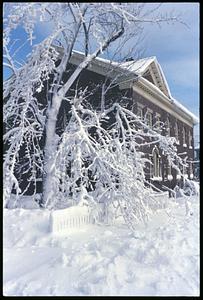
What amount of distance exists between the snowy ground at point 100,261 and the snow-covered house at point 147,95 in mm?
4432

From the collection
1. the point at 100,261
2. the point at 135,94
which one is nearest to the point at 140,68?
the point at 135,94

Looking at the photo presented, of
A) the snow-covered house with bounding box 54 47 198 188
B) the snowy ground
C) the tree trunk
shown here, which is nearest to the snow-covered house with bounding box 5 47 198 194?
the snow-covered house with bounding box 54 47 198 188

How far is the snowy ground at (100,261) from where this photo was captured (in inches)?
167

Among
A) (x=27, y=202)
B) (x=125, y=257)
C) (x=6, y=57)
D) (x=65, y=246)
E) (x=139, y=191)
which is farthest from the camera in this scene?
(x=27, y=202)

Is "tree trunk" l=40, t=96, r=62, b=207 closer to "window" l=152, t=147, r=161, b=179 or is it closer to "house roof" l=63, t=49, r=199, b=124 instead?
"house roof" l=63, t=49, r=199, b=124

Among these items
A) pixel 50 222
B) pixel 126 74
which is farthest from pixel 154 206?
pixel 126 74

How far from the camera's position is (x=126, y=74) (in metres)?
12.1

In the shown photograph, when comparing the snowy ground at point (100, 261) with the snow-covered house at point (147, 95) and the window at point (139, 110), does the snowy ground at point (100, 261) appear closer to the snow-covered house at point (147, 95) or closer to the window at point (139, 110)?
the snow-covered house at point (147, 95)

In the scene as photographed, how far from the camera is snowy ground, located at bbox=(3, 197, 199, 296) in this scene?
4246 millimetres

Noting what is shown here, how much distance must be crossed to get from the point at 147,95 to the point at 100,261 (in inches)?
458

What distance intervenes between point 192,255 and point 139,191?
2947 mm

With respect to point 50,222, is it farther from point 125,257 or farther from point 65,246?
point 125,257

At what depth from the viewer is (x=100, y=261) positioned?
5.11m

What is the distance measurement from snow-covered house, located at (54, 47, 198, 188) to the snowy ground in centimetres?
443
